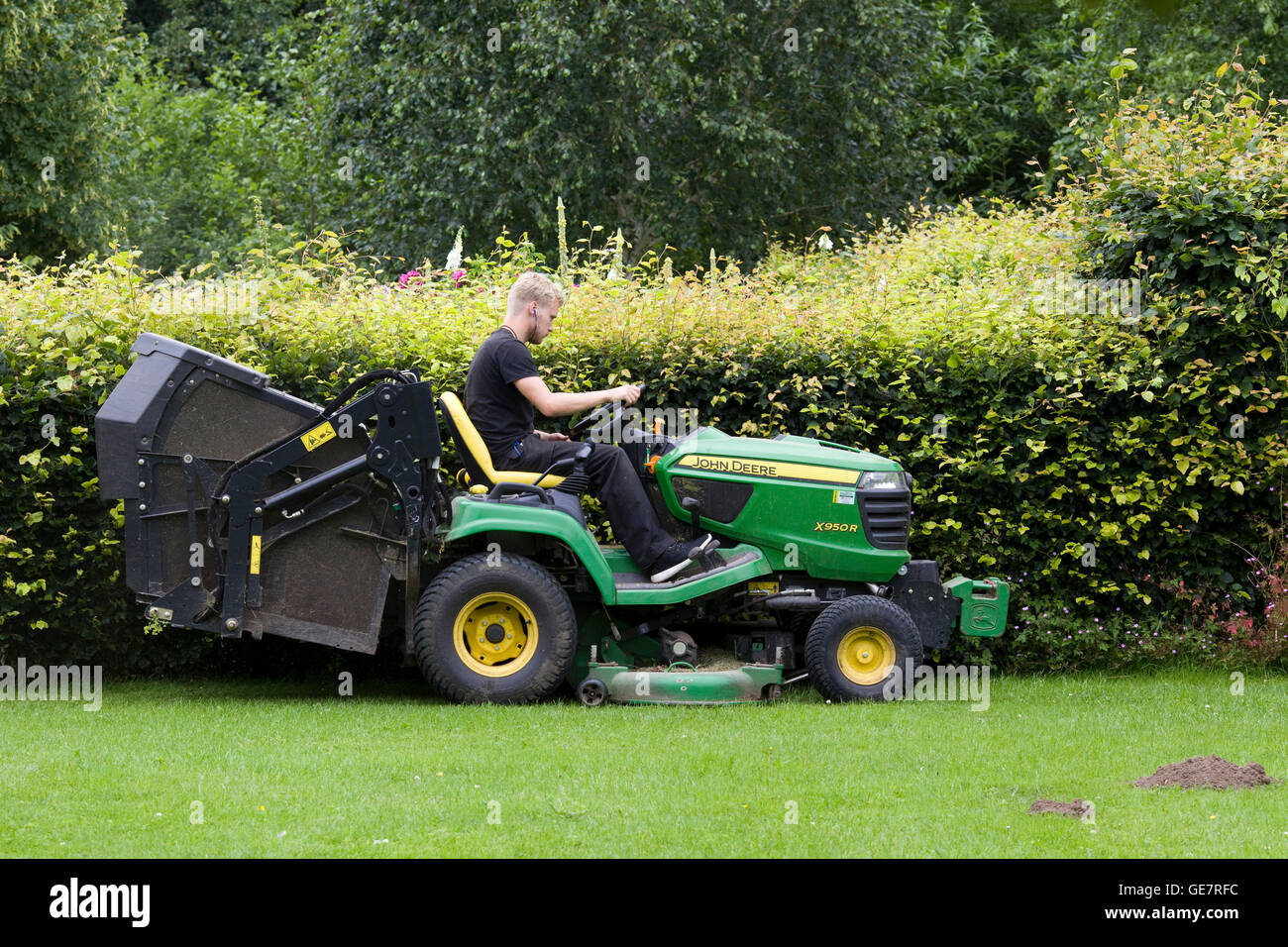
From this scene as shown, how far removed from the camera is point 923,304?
9742 mm

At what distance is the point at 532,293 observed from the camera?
25.6 ft

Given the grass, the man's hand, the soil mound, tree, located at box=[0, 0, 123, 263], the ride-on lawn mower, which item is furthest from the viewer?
tree, located at box=[0, 0, 123, 263]

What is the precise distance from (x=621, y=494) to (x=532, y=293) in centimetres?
113

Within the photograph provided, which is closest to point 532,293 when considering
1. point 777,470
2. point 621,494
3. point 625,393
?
point 625,393

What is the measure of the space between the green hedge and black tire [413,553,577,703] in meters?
1.53

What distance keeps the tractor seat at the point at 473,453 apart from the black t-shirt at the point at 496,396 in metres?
0.08

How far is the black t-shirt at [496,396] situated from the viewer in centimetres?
771

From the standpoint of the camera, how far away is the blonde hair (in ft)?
25.6

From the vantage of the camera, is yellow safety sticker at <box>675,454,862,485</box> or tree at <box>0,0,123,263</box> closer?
yellow safety sticker at <box>675,454,862,485</box>

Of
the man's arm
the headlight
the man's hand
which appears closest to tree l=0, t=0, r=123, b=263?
the man's arm

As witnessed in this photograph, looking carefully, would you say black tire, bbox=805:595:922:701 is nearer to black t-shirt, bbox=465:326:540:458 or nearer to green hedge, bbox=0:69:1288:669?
green hedge, bbox=0:69:1288:669

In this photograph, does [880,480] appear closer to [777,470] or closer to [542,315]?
[777,470]

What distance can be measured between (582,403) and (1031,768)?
8.98 feet
